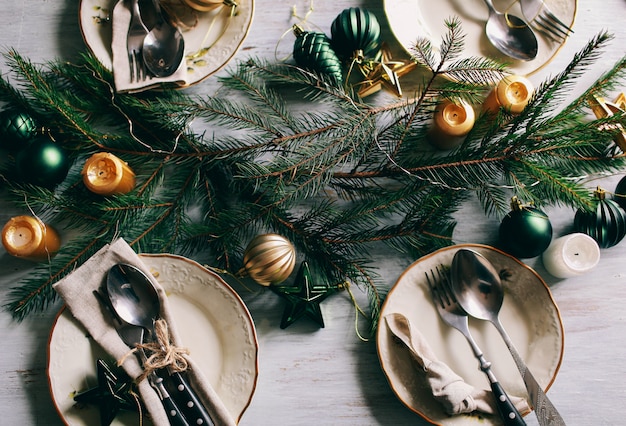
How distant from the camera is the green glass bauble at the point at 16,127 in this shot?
0.76 metres

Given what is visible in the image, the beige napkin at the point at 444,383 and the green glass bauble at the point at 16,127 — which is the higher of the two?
the green glass bauble at the point at 16,127

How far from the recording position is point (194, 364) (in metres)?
0.72

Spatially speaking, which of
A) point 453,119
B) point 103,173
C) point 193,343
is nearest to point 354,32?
point 453,119

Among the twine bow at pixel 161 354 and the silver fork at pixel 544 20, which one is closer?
the twine bow at pixel 161 354

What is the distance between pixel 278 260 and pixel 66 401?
0.38m

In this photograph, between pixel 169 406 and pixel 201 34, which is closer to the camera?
pixel 169 406

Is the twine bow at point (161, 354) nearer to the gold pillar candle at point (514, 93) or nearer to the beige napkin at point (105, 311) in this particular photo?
the beige napkin at point (105, 311)

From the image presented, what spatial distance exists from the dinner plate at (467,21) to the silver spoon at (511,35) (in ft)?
0.05

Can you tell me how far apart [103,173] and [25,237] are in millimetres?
Result: 159

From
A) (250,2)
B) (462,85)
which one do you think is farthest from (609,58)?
(250,2)

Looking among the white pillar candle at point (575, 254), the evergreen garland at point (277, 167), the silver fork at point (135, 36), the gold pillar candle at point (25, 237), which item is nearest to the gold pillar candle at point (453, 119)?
the evergreen garland at point (277, 167)

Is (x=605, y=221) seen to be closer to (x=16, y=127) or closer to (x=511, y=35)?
(x=511, y=35)

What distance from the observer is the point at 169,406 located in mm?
703

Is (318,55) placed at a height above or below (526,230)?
above
